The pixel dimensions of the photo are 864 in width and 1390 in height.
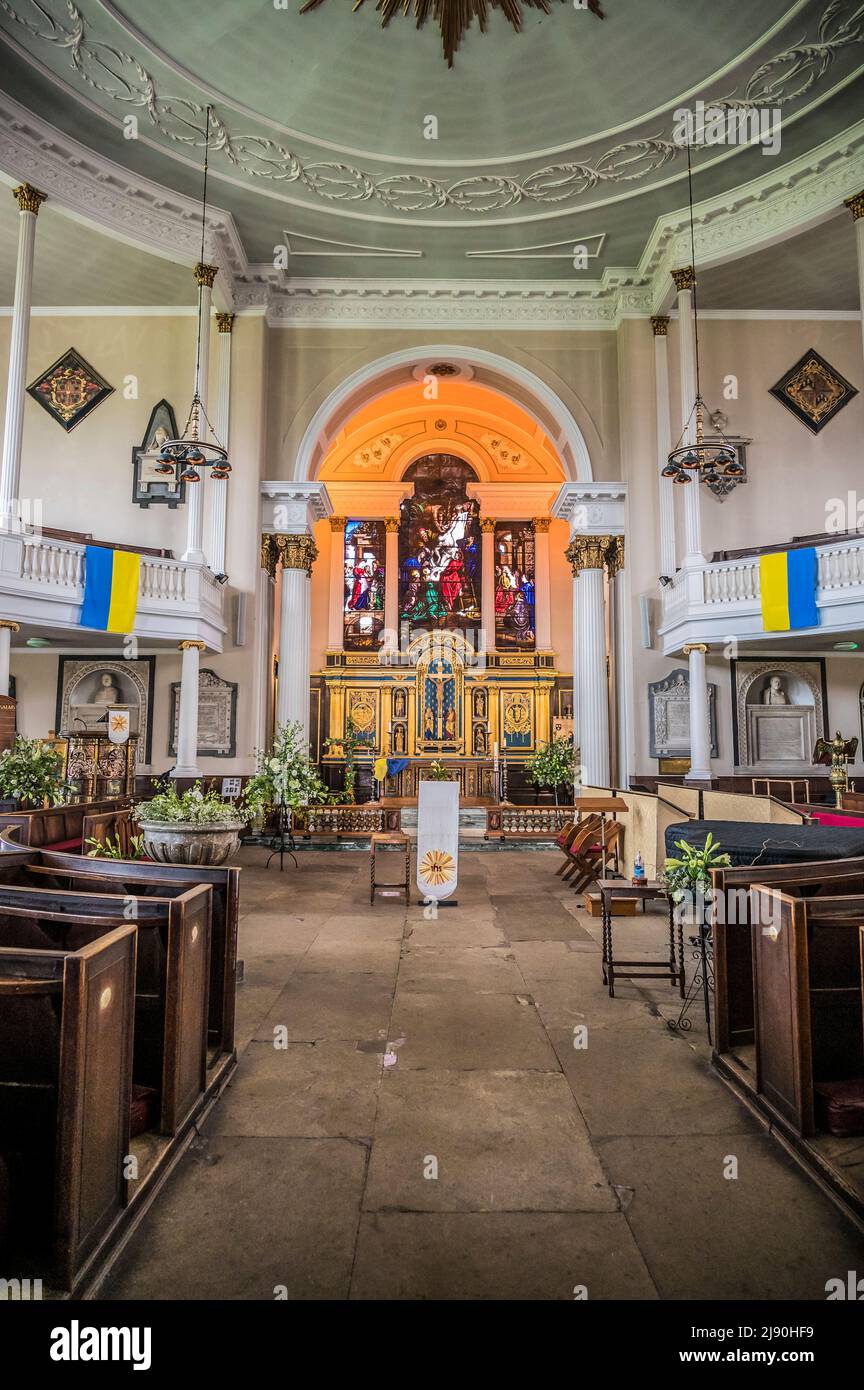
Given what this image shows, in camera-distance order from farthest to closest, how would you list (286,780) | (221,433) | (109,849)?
(221,433) → (286,780) → (109,849)

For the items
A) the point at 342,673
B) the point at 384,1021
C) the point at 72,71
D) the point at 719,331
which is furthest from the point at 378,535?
the point at 384,1021

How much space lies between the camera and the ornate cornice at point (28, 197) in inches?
395

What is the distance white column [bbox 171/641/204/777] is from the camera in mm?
11625

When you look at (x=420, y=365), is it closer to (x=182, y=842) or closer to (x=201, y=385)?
(x=201, y=385)

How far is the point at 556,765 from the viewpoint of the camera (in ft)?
45.2

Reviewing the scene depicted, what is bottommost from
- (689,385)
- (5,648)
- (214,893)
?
(214,893)

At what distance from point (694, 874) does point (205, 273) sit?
38.5 ft

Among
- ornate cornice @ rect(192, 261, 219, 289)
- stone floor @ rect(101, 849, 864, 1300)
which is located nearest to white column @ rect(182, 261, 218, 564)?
ornate cornice @ rect(192, 261, 219, 289)

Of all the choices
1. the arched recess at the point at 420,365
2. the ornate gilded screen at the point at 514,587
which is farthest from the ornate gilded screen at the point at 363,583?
the arched recess at the point at 420,365

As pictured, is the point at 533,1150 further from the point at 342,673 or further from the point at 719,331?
the point at 342,673

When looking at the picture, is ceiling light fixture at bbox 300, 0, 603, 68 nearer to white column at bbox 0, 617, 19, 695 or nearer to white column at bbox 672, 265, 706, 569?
white column at bbox 672, 265, 706, 569

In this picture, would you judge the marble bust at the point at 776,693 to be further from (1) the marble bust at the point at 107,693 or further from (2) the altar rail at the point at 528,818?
(1) the marble bust at the point at 107,693

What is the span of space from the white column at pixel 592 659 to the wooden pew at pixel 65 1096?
1152cm

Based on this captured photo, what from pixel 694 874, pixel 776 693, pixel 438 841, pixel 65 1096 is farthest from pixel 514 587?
pixel 65 1096
